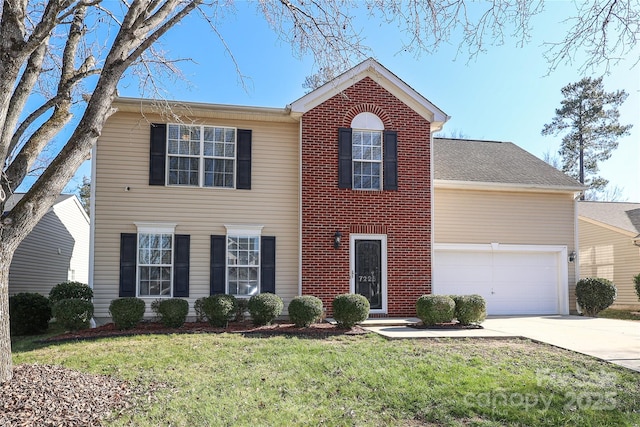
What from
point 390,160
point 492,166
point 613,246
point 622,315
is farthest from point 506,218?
point 613,246

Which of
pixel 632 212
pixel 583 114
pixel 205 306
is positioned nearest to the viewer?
pixel 205 306

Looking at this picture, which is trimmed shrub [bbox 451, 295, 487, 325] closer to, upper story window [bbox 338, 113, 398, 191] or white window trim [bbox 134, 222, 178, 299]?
upper story window [bbox 338, 113, 398, 191]

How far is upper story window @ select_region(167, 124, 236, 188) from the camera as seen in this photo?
12.5 metres

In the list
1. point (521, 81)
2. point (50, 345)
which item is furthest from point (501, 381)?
point (50, 345)

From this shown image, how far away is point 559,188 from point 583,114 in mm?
18100

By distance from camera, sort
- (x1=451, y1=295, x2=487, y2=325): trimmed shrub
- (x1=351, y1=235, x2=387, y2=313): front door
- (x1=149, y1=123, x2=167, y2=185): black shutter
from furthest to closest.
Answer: (x1=351, y1=235, x2=387, y2=313): front door → (x1=149, y1=123, x2=167, y2=185): black shutter → (x1=451, y1=295, x2=487, y2=325): trimmed shrub

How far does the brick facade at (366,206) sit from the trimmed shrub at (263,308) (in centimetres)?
145

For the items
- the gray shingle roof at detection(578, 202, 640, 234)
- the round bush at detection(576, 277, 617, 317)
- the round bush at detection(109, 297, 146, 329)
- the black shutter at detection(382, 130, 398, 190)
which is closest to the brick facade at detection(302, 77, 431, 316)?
the black shutter at detection(382, 130, 398, 190)

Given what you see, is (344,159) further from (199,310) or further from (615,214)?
(615,214)

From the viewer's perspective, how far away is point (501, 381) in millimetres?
6609

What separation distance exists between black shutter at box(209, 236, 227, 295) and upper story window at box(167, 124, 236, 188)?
141 centimetres

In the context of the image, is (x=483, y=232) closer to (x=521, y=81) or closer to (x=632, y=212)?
(x=521, y=81)

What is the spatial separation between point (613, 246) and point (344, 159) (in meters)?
12.6

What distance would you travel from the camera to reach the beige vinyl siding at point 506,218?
1448 centimetres
